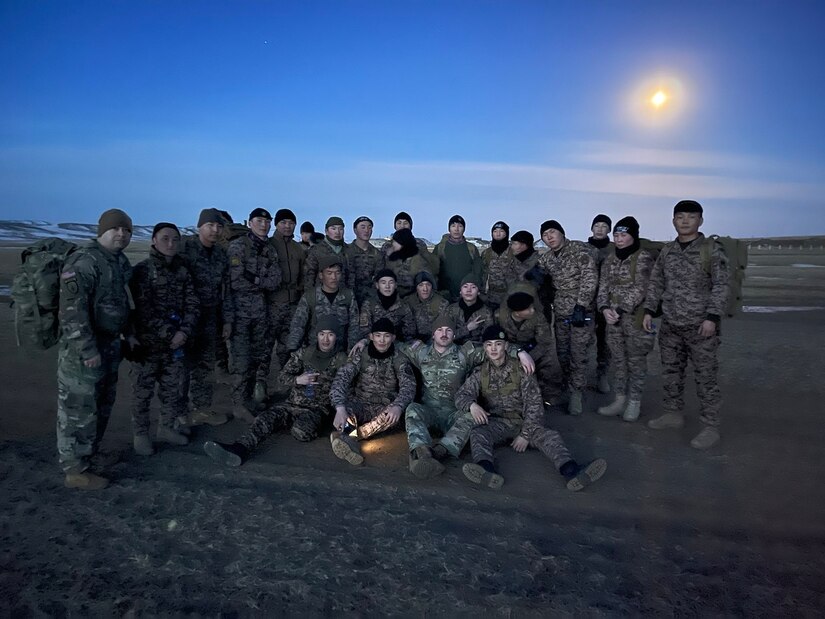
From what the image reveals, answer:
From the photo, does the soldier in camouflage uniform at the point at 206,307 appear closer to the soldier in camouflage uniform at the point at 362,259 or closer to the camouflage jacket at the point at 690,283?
the soldier in camouflage uniform at the point at 362,259

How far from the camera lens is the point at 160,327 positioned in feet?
15.8

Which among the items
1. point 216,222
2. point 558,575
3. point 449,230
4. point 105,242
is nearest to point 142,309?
point 105,242

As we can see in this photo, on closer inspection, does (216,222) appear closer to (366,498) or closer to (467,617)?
(366,498)

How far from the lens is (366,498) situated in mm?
4043

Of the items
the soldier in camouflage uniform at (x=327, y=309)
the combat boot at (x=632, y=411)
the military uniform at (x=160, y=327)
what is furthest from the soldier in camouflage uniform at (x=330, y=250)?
the combat boot at (x=632, y=411)

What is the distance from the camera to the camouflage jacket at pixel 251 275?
6.05m

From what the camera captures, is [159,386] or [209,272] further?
[209,272]

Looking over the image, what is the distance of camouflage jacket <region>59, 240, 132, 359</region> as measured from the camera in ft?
12.6

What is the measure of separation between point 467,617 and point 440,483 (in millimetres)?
1571

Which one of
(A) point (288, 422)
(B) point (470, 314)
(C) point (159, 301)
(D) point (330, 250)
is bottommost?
(A) point (288, 422)

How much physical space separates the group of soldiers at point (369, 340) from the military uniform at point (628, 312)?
17mm

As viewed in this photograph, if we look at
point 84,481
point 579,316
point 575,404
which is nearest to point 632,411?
point 575,404

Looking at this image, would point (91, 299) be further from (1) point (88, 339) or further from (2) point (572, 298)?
(2) point (572, 298)

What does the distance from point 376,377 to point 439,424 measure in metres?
0.84
